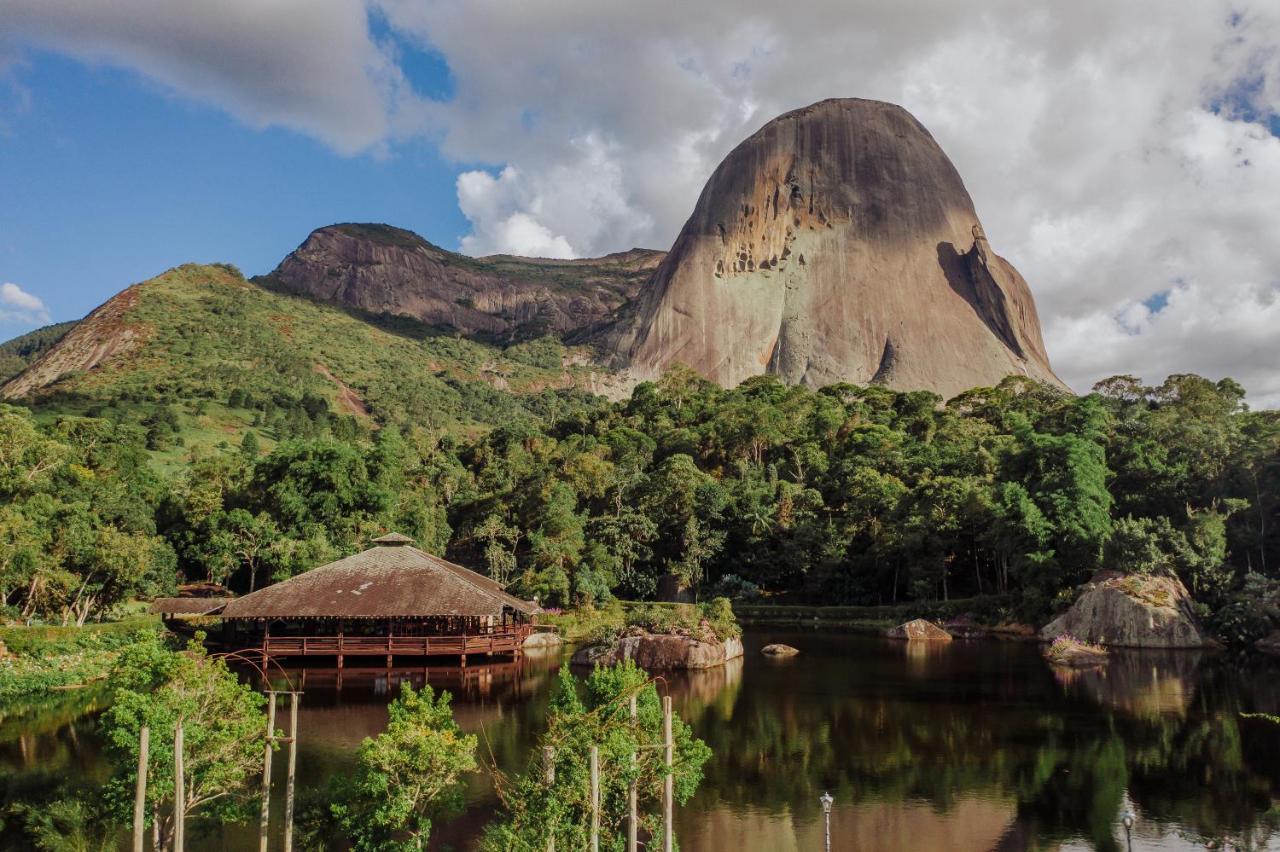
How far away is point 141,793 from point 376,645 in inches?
895

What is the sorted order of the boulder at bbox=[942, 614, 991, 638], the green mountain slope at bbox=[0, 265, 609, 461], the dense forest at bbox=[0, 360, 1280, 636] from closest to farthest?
1. the dense forest at bbox=[0, 360, 1280, 636]
2. the boulder at bbox=[942, 614, 991, 638]
3. the green mountain slope at bbox=[0, 265, 609, 461]

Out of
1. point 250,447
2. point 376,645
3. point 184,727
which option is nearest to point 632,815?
point 184,727

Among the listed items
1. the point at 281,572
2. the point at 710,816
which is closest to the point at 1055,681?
the point at 710,816

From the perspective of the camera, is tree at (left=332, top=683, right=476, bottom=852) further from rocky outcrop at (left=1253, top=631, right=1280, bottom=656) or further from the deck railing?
rocky outcrop at (left=1253, top=631, right=1280, bottom=656)

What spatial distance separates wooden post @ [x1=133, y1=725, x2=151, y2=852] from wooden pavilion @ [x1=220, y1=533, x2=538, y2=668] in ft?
68.0

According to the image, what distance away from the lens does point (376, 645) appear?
31.8m

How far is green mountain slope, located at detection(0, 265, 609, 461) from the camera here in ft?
244

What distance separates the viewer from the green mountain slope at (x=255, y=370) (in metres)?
74.4

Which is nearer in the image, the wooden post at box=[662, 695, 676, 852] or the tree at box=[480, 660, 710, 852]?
the tree at box=[480, 660, 710, 852]

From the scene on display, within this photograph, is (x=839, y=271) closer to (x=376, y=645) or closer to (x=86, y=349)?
(x=86, y=349)

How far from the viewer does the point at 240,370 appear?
85.9m

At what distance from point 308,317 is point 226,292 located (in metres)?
10.0

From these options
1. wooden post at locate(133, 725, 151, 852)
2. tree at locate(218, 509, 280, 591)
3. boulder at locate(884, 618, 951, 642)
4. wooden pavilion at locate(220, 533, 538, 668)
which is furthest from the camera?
tree at locate(218, 509, 280, 591)

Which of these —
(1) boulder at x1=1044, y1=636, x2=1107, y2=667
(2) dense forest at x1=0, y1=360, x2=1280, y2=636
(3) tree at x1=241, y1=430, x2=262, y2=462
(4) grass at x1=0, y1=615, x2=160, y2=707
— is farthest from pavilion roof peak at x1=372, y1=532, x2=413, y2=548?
(3) tree at x1=241, y1=430, x2=262, y2=462
